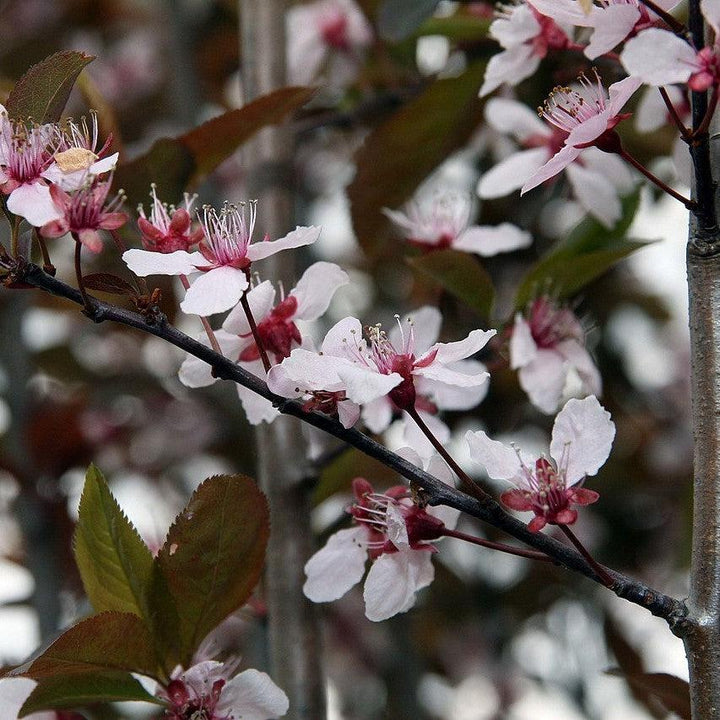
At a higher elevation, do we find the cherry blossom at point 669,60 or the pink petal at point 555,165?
the cherry blossom at point 669,60

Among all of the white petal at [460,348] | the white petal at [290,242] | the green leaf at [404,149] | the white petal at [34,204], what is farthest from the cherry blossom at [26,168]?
the green leaf at [404,149]

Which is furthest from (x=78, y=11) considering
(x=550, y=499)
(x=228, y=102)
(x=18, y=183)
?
(x=550, y=499)

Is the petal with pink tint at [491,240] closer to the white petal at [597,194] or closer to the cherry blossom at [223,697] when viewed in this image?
the white petal at [597,194]

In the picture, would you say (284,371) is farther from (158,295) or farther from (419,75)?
(419,75)

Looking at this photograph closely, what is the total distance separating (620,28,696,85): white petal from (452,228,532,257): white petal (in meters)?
0.48

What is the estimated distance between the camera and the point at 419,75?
1.33m

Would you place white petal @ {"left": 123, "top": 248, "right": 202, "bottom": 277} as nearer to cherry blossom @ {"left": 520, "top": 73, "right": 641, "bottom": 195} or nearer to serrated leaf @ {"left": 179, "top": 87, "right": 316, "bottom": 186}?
cherry blossom @ {"left": 520, "top": 73, "right": 641, "bottom": 195}

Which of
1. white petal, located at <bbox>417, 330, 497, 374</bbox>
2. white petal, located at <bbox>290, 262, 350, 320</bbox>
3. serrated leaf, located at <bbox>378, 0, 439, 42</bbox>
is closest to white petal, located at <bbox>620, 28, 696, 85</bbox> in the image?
white petal, located at <bbox>417, 330, 497, 374</bbox>

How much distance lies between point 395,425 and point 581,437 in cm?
33

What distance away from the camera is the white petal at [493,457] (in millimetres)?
676

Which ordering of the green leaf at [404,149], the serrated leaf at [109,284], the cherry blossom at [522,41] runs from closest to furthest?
the serrated leaf at [109,284], the cherry blossom at [522,41], the green leaf at [404,149]

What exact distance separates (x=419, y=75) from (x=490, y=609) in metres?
0.88

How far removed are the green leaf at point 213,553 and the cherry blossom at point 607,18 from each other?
1.16ft

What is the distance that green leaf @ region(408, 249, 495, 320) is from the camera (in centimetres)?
96
